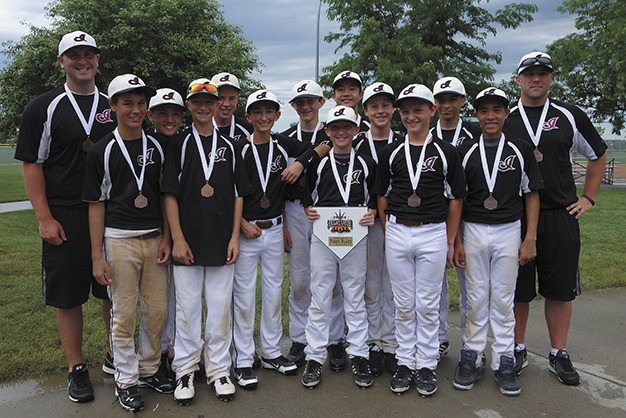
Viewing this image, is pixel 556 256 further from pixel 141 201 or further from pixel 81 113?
pixel 81 113

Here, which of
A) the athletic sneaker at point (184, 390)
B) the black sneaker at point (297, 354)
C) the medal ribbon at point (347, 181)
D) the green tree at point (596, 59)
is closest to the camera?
the athletic sneaker at point (184, 390)

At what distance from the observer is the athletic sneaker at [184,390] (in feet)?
11.9

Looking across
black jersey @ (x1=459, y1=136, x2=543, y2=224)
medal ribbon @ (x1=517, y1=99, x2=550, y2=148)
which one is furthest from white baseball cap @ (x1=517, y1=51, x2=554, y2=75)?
black jersey @ (x1=459, y1=136, x2=543, y2=224)

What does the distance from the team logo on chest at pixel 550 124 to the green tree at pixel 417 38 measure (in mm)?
15668

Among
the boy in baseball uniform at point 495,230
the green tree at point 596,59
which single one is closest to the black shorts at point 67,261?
the boy in baseball uniform at point 495,230

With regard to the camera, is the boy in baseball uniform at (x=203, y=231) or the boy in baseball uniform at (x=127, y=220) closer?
the boy in baseball uniform at (x=127, y=220)

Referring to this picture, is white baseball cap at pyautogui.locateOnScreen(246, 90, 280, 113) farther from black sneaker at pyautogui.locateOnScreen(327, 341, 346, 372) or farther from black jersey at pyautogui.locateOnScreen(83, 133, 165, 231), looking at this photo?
black sneaker at pyautogui.locateOnScreen(327, 341, 346, 372)

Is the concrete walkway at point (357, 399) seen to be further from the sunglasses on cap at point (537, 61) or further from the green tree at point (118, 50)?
the green tree at point (118, 50)

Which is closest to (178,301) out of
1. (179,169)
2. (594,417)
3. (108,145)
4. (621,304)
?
(179,169)

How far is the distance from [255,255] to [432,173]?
1512 millimetres

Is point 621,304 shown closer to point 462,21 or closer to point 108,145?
point 108,145

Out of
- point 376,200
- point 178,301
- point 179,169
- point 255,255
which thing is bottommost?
point 178,301

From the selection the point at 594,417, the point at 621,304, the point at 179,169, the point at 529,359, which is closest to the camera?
the point at 594,417

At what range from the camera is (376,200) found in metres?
4.19
